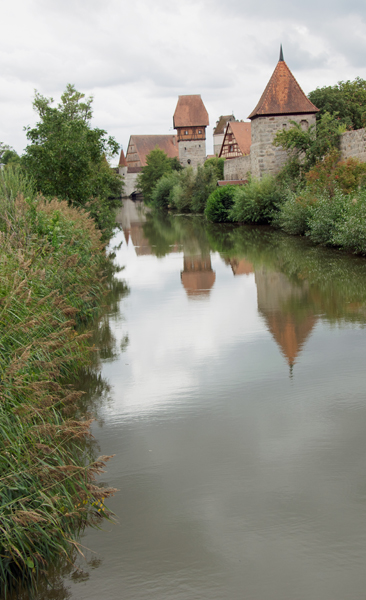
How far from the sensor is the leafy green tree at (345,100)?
4359 cm

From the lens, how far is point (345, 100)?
147 ft

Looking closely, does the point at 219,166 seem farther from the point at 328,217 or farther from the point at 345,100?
the point at 328,217

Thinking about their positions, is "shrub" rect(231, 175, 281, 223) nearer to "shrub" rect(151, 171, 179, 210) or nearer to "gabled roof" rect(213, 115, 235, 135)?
"shrub" rect(151, 171, 179, 210)

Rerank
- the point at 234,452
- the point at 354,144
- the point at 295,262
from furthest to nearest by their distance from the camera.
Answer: the point at 354,144 < the point at 295,262 < the point at 234,452

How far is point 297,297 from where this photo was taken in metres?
10.1

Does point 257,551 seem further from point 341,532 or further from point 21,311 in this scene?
point 21,311

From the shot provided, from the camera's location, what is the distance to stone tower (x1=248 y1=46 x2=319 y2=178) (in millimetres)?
28672

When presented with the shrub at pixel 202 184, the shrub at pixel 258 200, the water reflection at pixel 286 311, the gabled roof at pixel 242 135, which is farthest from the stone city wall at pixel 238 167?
the water reflection at pixel 286 311

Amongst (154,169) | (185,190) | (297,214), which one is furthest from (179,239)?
(154,169)

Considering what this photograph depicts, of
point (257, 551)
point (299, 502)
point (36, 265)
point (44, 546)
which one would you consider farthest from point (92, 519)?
point (36, 265)

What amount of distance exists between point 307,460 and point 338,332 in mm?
3666

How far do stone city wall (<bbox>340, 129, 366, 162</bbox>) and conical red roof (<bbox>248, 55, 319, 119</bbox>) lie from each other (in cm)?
696

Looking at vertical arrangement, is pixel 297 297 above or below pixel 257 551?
above

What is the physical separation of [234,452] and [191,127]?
68149mm
